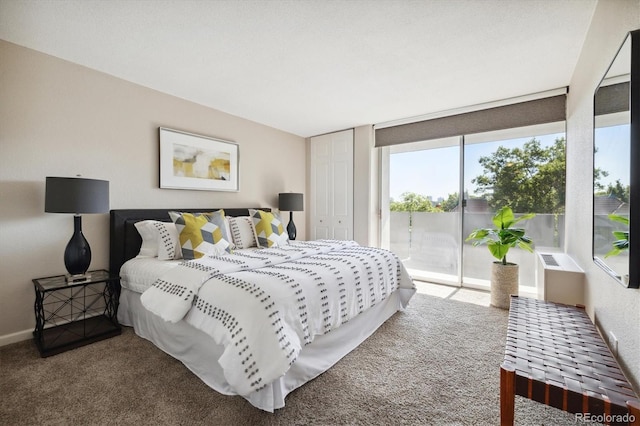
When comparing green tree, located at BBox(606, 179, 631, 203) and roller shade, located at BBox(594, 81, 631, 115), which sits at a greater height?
roller shade, located at BBox(594, 81, 631, 115)

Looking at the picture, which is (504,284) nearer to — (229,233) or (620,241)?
(620,241)

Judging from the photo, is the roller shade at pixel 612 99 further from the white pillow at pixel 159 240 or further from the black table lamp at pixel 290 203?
the black table lamp at pixel 290 203

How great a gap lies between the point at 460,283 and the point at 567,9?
322 centimetres

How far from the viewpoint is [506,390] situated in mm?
1237

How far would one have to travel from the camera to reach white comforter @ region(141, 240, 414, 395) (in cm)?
144

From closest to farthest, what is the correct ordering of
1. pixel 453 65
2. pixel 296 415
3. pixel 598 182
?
1. pixel 296 415
2. pixel 598 182
3. pixel 453 65

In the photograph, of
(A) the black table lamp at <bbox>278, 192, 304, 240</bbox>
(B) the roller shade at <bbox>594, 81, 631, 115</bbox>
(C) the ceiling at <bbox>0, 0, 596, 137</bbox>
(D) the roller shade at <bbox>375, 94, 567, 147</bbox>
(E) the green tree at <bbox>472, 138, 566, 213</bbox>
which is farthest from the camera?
(A) the black table lamp at <bbox>278, 192, 304, 240</bbox>

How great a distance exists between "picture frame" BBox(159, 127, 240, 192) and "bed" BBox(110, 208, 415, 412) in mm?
659

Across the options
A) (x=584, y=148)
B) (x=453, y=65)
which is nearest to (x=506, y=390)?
(x=584, y=148)

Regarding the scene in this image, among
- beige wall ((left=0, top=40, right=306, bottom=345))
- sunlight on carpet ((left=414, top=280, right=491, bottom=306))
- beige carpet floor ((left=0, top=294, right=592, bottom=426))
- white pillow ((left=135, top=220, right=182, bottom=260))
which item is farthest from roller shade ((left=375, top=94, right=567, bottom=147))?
white pillow ((left=135, top=220, right=182, bottom=260))

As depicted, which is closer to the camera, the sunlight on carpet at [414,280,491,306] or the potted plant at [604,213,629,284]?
the potted plant at [604,213,629,284]

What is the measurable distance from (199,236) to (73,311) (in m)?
1.36

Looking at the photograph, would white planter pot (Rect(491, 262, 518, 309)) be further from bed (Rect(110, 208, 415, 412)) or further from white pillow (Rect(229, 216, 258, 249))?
white pillow (Rect(229, 216, 258, 249))

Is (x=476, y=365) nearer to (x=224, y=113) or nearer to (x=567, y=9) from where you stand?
(x=567, y=9)
